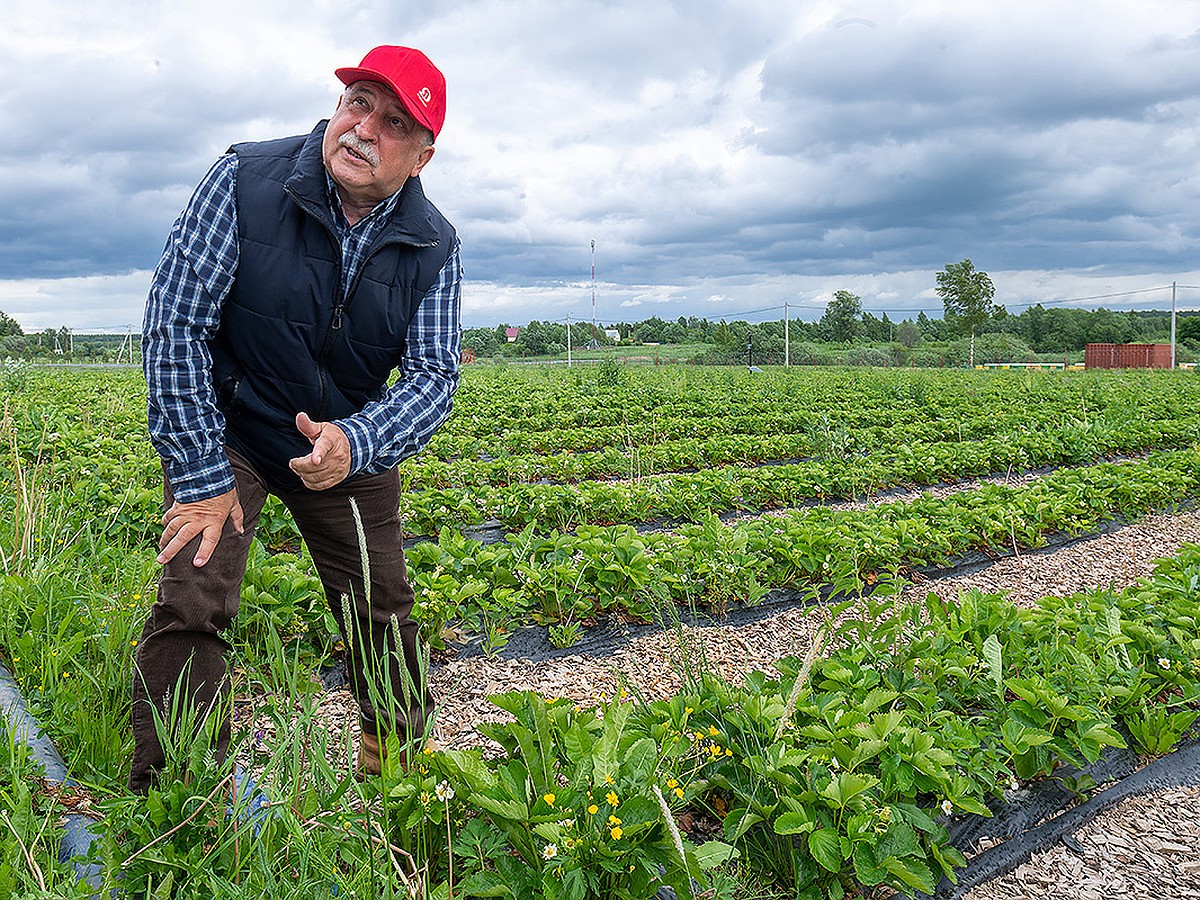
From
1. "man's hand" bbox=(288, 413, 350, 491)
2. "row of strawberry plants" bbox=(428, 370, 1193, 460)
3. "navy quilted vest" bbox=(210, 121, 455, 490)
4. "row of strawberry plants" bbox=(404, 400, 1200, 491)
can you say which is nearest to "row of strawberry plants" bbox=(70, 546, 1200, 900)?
"man's hand" bbox=(288, 413, 350, 491)

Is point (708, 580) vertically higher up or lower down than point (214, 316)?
lower down

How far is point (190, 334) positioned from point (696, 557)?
2842 mm

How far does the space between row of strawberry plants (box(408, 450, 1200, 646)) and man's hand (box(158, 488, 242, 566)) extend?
150cm

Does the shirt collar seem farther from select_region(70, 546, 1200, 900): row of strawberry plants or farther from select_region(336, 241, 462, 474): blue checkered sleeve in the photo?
select_region(70, 546, 1200, 900): row of strawberry plants

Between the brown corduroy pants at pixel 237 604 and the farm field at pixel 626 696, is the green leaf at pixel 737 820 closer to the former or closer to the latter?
the farm field at pixel 626 696

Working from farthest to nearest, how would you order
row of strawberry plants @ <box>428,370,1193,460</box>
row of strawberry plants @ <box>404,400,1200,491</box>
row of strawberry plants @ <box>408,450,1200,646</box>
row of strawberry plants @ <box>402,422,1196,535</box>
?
row of strawberry plants @ <box>428,370,1193,460</box>, row of strawberry plants @ <box>404,400,1200,491</box>, row of strawberry plants @ <box>402,422,1196,535</box>, row of strawberry plants @ <box>408,450,1200,646</box>

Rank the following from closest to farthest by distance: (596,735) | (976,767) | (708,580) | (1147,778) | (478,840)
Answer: (478,840) → (596,735) → (976,767) → (1147,778) → (708,580)

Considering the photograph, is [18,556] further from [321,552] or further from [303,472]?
[303,472]

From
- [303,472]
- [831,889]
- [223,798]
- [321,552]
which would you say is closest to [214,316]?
[303,472]

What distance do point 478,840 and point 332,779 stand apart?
14.2 inches

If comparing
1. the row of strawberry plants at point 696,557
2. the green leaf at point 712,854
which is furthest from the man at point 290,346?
the row of strawberry plants at point 696,557

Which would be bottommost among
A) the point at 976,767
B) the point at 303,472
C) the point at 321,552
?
the point at 976,767

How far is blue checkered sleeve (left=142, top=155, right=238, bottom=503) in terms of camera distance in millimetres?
2176

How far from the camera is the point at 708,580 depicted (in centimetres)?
452
